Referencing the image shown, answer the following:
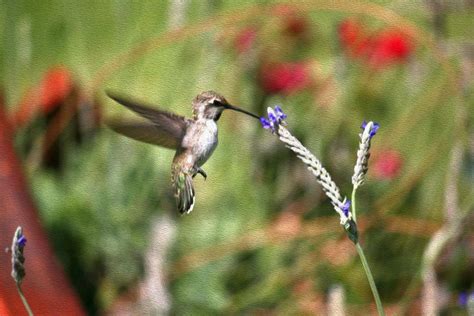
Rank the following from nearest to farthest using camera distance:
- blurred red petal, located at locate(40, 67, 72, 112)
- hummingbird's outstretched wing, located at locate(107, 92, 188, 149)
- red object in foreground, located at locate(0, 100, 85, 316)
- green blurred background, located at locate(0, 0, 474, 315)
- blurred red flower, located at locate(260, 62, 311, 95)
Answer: hummingbird's outstretched wing, located at locate(107, 92, 188, 149), red object in foreground, located at locate(0, 100, 85, 316), green blurred background, located at locate(0, 0, 474, 315), blurred red petal, located at locate(40, 67, 72, 112), blurred red flower, located at locate(260, 62, 311, 95)

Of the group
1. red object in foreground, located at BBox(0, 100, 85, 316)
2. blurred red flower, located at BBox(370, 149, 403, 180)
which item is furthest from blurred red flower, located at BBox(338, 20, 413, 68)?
red object in foreground, located at BBox(0, 100, 85, 316)

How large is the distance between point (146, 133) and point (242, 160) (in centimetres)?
140

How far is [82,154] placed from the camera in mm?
2186

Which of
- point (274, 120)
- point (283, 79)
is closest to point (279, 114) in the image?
point (274, 120)

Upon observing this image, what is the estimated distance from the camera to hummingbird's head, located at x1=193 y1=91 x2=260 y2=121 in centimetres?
60

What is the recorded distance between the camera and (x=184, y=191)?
671mm

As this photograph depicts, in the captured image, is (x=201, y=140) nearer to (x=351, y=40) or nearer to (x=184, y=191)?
(x=184, y=191)

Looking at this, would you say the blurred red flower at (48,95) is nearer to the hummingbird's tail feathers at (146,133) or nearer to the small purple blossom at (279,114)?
the hummingbird's tail feathers at (146,133)

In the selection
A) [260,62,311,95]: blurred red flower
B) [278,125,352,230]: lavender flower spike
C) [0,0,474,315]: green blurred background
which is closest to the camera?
[278,125,352,230]: lavender flower spike

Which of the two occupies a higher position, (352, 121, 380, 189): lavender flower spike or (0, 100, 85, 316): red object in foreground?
(352, 121, 380, 189): lavender flower spike

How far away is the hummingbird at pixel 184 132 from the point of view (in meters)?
0.60

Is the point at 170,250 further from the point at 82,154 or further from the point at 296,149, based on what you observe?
the point at 296,149

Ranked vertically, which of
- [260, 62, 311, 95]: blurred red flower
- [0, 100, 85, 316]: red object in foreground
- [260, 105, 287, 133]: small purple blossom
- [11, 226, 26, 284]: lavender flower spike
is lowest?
[0, 100, 85, 316]: red object in foreground

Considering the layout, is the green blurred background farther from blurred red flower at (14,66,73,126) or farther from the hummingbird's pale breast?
the hummingbird's pale breast
